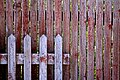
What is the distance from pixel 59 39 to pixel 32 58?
472mm

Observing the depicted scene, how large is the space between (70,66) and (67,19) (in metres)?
0.69

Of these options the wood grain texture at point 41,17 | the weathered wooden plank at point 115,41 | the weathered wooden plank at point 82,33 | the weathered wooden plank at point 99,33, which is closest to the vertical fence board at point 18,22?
the wood grain texture at point 41,17

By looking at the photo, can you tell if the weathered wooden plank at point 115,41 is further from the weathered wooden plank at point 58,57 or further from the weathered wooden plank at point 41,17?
the weathered wooden plank at point 41,17

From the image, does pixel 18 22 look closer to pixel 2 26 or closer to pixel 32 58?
pixel 2 26

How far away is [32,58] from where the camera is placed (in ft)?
13.1

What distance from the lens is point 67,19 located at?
411 cm

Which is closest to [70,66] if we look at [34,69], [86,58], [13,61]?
[86,58]

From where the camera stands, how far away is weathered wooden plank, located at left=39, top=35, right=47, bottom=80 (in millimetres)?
3975

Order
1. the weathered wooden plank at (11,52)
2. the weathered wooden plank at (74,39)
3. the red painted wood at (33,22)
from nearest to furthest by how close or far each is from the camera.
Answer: the weathered wooden plank at (11,52) → the red painted wood at (33,22) → the weathered wooden plank at (74,39)

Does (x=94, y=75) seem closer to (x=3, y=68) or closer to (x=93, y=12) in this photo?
(x=93, y=12)

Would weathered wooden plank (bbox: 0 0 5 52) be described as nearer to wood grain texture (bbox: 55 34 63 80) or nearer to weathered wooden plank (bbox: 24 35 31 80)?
weathered wooden plank (bbox: 24 35 31 80)

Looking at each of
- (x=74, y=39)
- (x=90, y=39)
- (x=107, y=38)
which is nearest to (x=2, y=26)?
(x=74, y=39)

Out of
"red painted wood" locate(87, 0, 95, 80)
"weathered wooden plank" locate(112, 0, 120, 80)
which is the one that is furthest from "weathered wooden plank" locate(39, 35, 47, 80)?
"weathered wooden plank" locate(112, 0, 120, 80)

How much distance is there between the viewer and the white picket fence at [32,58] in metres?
3.91
